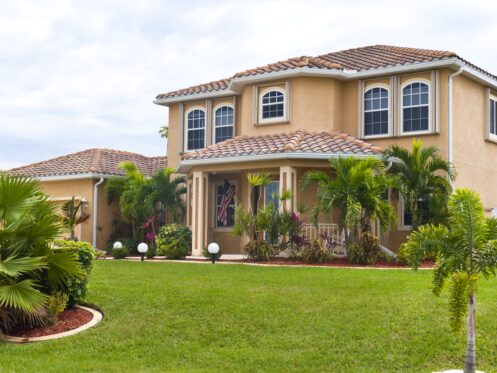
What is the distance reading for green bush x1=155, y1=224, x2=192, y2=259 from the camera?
68.4ft

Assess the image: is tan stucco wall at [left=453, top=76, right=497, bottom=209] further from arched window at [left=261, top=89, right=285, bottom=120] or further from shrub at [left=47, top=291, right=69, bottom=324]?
shrub at [left=47, top=291, right=69, bottom=324]

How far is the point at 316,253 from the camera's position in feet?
57.8

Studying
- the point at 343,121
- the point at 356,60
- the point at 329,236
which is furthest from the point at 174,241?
the point at 356,60

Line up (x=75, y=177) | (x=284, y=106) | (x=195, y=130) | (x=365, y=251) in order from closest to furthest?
(x=365, y=251), (x=284, y=106), (x=195, y=130), (x=75, y=177)

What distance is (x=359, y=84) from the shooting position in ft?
71.0

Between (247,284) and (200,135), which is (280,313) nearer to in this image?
(247,284)

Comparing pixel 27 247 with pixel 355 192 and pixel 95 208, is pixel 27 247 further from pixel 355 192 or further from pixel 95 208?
pixel 95 208

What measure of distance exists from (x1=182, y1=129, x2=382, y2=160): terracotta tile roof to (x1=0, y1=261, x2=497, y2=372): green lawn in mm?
6560

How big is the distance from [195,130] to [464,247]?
60.5ft

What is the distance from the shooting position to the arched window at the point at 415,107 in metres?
20.3

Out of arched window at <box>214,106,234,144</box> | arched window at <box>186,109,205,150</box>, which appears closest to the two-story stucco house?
arched window at <box>214,106,234,144</box>

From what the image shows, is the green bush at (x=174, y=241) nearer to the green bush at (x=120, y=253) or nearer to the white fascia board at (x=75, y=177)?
the green bush at (x=120, y=253)

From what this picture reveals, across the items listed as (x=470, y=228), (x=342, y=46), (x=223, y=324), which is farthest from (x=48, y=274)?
(x=342, y=46)

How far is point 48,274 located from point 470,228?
674cm
